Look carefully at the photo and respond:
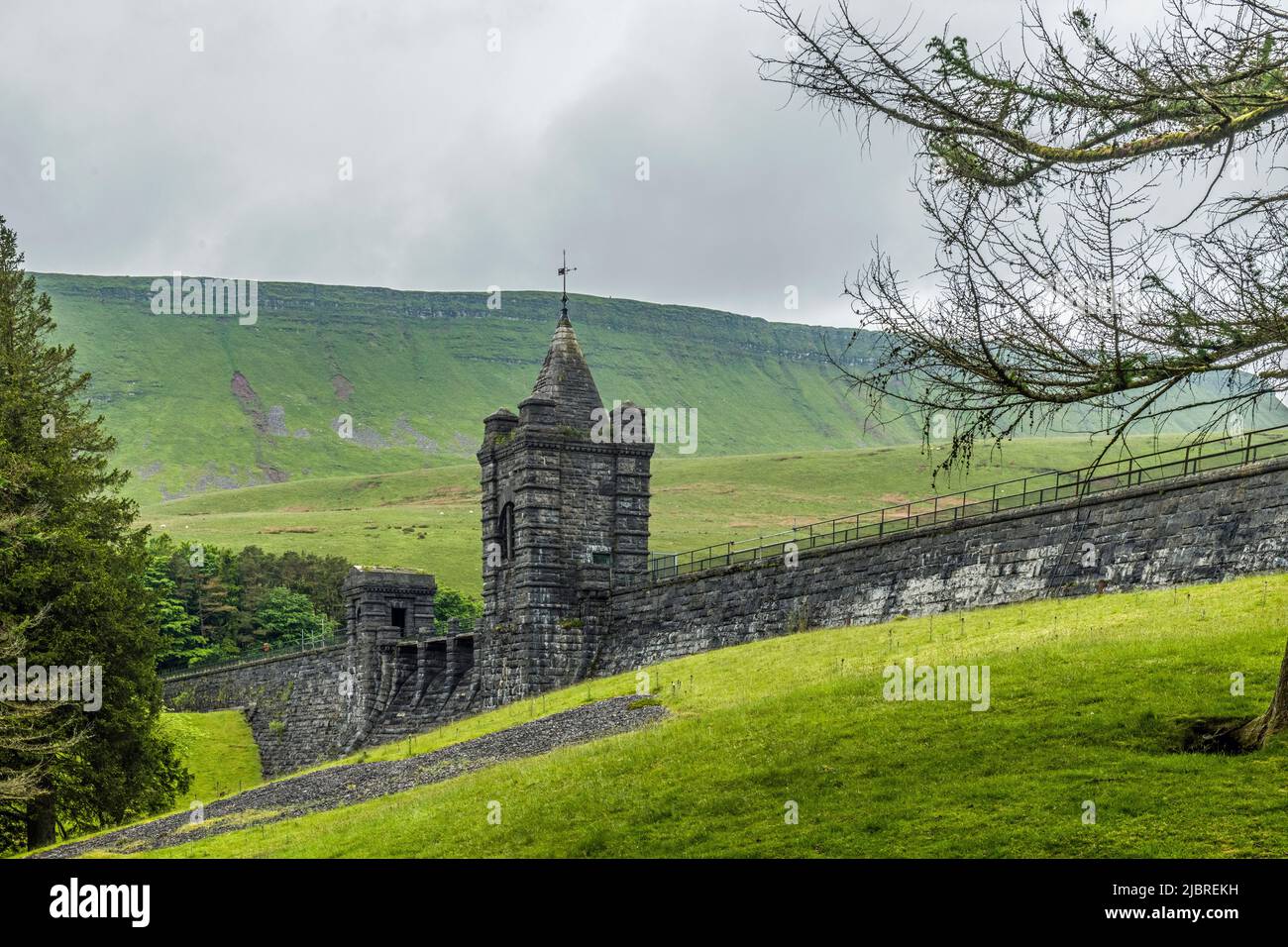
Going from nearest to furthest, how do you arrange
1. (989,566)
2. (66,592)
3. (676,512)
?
1. (989,566)
2. (66,592)
3. (676,512)

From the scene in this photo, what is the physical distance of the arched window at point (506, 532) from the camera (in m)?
52.0

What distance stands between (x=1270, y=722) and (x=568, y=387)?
118 ft

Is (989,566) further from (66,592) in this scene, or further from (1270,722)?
(66,592)

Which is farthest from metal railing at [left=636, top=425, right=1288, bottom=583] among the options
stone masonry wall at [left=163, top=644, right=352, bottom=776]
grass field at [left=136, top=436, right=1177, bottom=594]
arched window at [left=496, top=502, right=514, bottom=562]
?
grass field at [left=136, top=436, right=1177, bottom=594]

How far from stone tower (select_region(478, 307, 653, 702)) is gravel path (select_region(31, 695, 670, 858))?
11.7 metres

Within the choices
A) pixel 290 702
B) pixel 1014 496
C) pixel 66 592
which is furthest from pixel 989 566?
pixel 290 702

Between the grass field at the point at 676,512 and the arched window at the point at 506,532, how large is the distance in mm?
74138

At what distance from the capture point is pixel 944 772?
18891 mm

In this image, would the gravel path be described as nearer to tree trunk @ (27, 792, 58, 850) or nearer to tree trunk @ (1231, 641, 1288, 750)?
tree trunk @ (27, 792, 58, 850)

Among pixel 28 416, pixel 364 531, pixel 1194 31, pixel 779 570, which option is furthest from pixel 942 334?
pixel 364 531

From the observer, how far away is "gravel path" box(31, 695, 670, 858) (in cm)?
3105

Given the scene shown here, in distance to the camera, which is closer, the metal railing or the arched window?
the metal railing

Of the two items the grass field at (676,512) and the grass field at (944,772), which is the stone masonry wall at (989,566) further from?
the grass field at (676,512)
